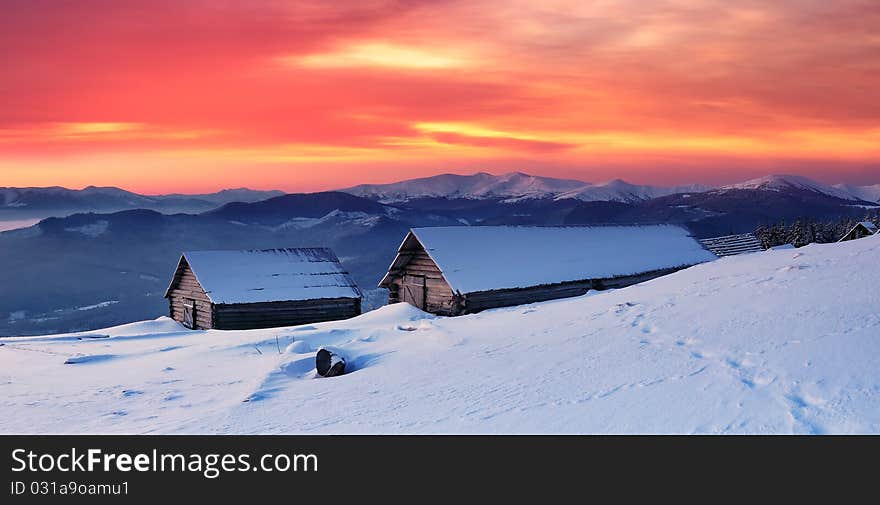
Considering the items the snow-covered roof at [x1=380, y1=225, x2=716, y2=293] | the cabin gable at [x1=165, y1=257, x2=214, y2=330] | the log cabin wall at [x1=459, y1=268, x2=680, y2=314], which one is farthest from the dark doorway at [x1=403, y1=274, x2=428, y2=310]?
the cabin gable at [x1=165, y1=257, x2=214, y2=330]

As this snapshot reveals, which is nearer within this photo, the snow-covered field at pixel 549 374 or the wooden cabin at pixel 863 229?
the snow-covered field at pixel 549 374

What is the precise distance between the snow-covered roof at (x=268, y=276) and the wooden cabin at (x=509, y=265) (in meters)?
3.49

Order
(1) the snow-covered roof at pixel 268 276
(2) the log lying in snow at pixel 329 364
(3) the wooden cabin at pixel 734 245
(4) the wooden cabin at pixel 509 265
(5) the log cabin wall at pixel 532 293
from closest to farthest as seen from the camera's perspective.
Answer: (2) the log lying in snow at pixel 329 364, (5) the log cabin wall at pixel 532 293, (4) the wooden cabin at pixel 509 265, (1) the snow-covered roof at pixel 268 276, (3) the wooden cabin at pixel 734 245

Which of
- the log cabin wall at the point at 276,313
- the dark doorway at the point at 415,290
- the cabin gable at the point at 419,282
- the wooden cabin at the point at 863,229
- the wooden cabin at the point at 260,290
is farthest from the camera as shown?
the wooden cabin at the point at 863,229

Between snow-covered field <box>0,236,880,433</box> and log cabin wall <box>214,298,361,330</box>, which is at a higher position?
snow-covered field <box>0,236,880,433</box>

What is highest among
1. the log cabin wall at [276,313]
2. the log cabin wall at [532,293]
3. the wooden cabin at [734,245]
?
the wooden cabin at [734,245]

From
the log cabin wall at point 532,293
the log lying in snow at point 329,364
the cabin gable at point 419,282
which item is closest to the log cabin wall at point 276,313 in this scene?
the cabin gable at point 419,282

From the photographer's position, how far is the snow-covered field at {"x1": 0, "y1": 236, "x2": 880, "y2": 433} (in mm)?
7070

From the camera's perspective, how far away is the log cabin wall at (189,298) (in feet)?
96.8

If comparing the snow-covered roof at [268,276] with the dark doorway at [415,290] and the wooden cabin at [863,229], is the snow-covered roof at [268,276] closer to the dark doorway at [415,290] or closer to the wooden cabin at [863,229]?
the dark doorway at [415,290]

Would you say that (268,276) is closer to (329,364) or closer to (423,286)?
(423,286)

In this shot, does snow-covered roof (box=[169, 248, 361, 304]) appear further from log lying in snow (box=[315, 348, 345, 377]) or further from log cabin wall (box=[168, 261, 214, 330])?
log lying in snow (box=[315, 348, 345, 377])

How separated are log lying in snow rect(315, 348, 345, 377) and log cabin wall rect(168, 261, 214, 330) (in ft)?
65.2
